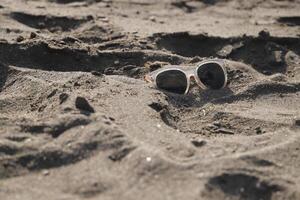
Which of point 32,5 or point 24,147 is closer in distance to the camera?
point 24,147

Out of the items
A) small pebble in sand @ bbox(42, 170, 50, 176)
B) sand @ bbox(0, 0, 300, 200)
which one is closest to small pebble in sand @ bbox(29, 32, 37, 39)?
sand @ bbox(0, 0, 300, 200)

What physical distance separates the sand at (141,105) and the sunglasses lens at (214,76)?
0.07 m

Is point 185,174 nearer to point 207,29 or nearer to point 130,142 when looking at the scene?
point 130,142

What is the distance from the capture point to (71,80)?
3.01 m

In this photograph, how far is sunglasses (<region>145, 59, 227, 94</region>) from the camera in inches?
124

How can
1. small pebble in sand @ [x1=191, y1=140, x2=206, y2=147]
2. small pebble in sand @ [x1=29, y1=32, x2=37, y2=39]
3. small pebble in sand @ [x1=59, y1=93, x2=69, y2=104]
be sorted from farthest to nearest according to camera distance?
small pebble in sand @ [x1=29, y1=32, x2=37, y2=39] < small pebble in sand @ [x1=59, y1=93, x2=69, y2=104] < small pebble in sand @ [x1=191, y1=140, x2=206, y2=147]

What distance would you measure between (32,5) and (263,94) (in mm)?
1970

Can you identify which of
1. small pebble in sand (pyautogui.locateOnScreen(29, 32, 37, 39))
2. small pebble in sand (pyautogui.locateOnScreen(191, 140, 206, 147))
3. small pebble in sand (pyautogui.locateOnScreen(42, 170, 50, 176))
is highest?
small pebble in sand (pyautogui.locateOnScreen(29, 32, 37, 39))

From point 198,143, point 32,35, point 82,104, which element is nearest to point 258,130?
point 198,143

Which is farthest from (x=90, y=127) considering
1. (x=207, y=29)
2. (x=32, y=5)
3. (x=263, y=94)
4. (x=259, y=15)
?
(x=259, y=15)

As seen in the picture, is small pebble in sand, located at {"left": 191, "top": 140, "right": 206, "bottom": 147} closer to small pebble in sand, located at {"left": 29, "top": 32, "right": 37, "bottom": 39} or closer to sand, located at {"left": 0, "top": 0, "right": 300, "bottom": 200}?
sand, located at {"left": 0, "top": 0, "right": 300, "bottom": 200}

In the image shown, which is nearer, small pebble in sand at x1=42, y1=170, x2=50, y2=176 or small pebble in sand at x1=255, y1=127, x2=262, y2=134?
small pebble in sand at x1=42, y1=170, x2=50, y2=176

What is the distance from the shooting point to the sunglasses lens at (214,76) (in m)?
3.25

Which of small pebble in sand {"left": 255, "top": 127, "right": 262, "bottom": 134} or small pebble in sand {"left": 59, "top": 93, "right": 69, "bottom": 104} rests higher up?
small pebble in sand {"left": 59, "top": 93, "right": 69, "bottom": 104}
